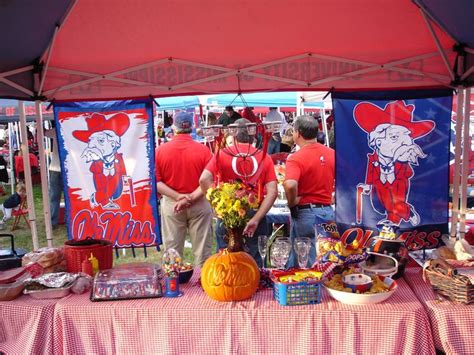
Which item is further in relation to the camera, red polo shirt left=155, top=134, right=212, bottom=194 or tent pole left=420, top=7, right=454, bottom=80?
red polo shirt left=155, top=134, right=212, bottom=194

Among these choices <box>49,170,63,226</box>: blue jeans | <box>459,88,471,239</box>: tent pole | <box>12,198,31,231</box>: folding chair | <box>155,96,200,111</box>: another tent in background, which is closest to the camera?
<box>459,88,471,239</box>: tent pole

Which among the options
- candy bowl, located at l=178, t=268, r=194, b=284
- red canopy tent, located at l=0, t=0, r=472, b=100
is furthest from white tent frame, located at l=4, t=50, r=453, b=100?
candy bowl, located at l=178, t=268, r=194, b=284

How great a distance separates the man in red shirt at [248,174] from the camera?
3.29 metres

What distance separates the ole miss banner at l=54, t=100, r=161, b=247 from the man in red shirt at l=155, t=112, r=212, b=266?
134 millimetres

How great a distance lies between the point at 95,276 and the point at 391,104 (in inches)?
102

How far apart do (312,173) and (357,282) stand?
4.80ft

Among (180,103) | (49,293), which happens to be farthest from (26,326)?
(180,103)

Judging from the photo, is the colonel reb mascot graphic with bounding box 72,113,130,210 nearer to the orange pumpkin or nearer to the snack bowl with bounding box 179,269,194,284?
the snack bowl with bounding box 179,269,194,284

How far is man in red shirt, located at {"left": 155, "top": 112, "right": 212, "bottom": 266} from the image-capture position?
13.3 feet

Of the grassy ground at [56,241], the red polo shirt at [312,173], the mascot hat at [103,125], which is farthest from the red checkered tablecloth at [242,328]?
the grassy ground at [56,241]

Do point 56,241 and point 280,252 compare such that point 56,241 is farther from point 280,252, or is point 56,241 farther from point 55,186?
point 280,252

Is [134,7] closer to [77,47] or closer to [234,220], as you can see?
[77,47]

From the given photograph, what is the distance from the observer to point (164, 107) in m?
9.53

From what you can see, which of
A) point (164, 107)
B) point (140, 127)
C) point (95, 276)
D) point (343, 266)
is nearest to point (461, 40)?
point (343, 266)
